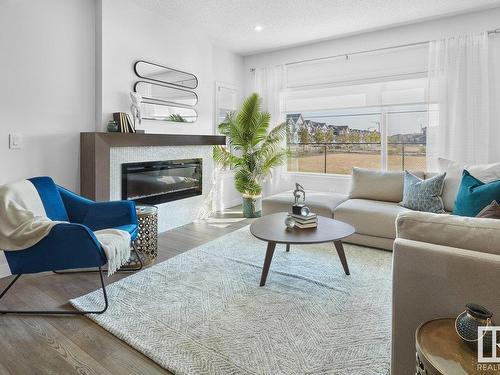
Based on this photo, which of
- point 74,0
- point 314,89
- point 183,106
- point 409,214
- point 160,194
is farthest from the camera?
point 314,89

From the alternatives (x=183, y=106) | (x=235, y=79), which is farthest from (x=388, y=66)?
(x=183, y=106)

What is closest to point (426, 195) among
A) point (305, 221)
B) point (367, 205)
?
point (367, 205)

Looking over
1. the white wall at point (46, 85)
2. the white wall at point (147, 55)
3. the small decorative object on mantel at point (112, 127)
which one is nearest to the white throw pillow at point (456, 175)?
the white wall at point (147, 55)

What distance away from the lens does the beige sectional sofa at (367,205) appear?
10.3 ft

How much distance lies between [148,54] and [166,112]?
2.27ft

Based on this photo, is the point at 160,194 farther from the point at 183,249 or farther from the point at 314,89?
the point at 314,89

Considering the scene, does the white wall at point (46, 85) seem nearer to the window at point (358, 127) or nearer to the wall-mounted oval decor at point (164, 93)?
the wall-mounted oval decor at point (164, 93)

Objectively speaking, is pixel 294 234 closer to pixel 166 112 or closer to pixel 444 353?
pixel 444 353

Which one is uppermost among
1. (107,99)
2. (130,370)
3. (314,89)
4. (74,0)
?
(74,0)

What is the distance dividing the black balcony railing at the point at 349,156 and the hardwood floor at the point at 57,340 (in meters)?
3.56

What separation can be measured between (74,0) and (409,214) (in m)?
3.51

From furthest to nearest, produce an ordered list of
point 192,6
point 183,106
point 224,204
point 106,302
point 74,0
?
1. point 224,204
2. point 183,106
3. point 192,6
4. point 74,0
5. point 106,302

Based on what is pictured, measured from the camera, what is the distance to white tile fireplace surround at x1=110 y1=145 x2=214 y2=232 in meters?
3.29

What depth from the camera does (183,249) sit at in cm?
327
